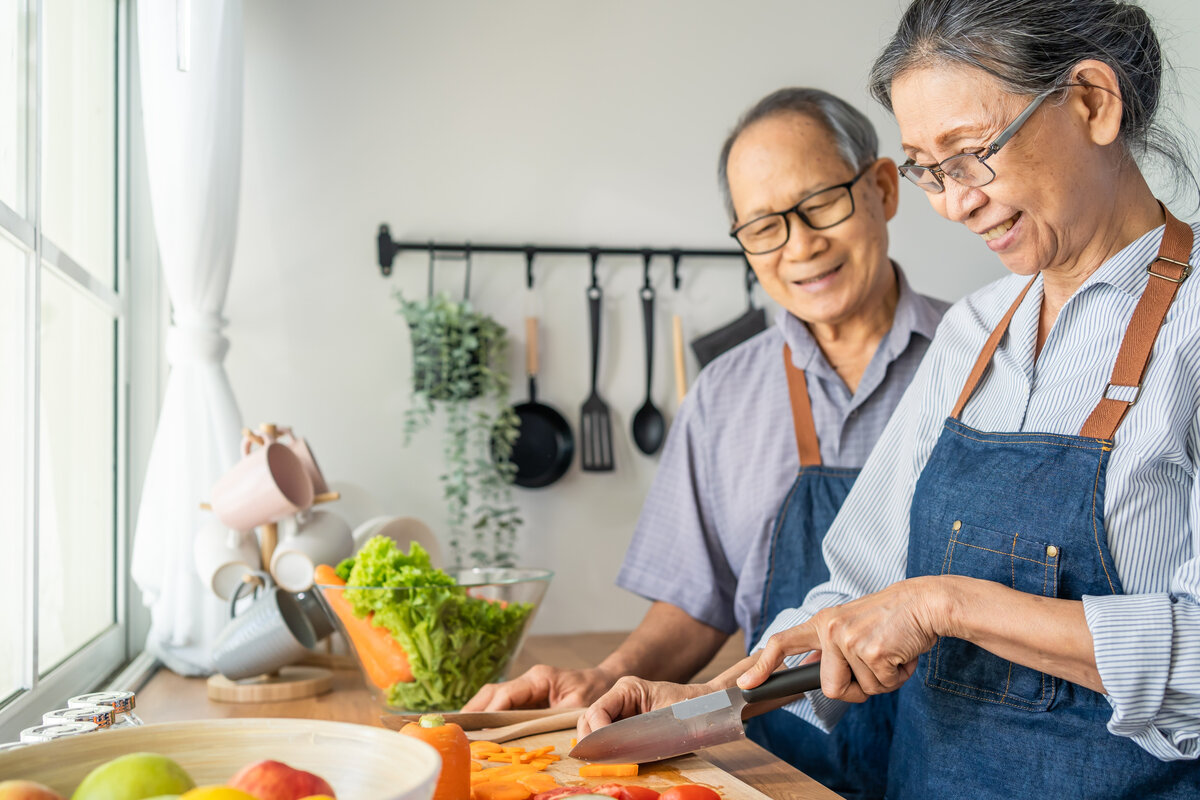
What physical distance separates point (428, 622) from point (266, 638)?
284mm

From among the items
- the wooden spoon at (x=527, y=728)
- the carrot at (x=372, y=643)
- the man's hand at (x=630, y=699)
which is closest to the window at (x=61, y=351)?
the carrot at (x=372, y=643)

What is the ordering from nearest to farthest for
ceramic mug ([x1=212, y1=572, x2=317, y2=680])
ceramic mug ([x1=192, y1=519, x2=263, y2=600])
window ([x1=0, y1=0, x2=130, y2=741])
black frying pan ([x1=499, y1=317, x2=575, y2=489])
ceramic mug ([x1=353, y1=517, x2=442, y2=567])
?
window ([x1=0, y1=0, x2=130, y2=741]), ceramic mug ([x1=212, y1=572, x2=317, y2=680]), ceramic mug ([x1=192, y1=519, x2=263, y2=600]), ceramic mug ([x1=353, y1=517, x2=442, y2=567]), black frying pan ([x1=499, y1=317, x2=575, y2=489])

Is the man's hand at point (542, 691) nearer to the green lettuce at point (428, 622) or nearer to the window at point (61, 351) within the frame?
the green lettuce at point (428, 622)

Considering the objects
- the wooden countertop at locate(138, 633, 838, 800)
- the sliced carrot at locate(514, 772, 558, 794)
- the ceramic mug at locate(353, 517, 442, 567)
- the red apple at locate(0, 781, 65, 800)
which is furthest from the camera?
the ceramic mug at locate(353, 517, 442, 567)

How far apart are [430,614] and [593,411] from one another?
96cm

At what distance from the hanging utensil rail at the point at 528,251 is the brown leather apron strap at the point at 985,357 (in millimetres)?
916

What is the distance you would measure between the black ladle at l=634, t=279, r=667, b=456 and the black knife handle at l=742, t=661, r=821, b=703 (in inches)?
46.5

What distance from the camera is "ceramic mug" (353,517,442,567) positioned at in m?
1.53

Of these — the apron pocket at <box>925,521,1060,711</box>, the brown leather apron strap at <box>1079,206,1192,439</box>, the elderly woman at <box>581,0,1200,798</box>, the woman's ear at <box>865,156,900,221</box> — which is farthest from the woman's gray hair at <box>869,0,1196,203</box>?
the woman's ear at <box>865,156,900,221</box>

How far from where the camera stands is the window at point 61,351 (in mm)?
1031

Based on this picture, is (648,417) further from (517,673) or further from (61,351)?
(61,351)

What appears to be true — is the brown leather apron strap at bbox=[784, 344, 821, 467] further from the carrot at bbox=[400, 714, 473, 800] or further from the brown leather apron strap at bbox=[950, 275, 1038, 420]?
the carrot at bbox=[400, 714, 473, 800]

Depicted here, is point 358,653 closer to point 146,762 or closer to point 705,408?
point 705,408

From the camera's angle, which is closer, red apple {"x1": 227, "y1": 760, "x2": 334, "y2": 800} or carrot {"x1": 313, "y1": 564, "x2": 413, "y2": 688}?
red apple {"x1": 227, "y1": 760, "x2": 334, "y2": 800}
